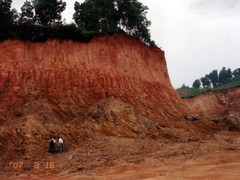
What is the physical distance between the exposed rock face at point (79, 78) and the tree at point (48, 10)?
6.20 meters

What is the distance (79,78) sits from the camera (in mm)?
14453

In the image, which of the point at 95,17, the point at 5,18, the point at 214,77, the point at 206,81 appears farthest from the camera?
the point at 206,81

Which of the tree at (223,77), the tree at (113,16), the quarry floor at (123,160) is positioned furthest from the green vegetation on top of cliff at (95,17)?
the tree at (223,77)

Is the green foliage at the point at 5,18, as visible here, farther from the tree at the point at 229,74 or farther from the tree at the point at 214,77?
the tree at the point at 229,74

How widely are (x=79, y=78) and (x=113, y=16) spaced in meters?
9.23

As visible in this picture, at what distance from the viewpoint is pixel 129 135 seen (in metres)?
11.1

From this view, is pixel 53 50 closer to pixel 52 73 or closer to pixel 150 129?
Answer: pixel 52 73

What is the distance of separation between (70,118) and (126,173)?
6975 mm

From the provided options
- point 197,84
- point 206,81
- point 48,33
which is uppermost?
point 48,33

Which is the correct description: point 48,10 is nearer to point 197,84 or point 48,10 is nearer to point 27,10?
point 27,10

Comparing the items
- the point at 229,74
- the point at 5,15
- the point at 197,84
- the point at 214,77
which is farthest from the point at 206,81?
the point at 5,15

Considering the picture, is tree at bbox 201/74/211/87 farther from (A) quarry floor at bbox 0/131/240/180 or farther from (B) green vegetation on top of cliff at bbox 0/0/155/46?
Result: (A) quarry floor at bbox 0/131/240/180

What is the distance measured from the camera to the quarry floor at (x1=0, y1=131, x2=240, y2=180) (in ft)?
20.5

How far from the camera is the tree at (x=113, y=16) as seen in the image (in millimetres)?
19016
